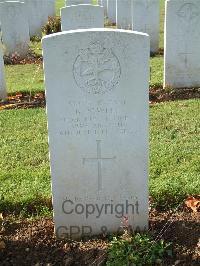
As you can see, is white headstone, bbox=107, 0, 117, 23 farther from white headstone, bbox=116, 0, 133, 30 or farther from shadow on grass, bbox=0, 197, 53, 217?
shadow on grass, bbox=0, 197, 53, 217

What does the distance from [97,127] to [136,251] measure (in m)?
1.04

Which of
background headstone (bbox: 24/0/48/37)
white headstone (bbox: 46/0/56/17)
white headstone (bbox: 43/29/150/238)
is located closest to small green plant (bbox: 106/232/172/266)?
white headstone (bbox: 43/29/150/238)

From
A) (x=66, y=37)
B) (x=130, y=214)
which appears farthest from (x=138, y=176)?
(x=66, y=37)

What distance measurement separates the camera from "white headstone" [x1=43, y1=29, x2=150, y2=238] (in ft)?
11.5

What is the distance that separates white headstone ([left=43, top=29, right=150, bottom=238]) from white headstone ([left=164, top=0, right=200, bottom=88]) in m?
5.20

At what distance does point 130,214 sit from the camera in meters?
3.97

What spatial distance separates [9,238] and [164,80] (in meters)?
5.62

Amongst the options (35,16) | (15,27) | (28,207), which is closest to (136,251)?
(28,207)

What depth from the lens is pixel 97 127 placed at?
3.74m

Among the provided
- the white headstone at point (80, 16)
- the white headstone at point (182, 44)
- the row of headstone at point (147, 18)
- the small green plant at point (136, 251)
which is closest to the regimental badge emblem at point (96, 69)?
the small green plant at point (136, 251)

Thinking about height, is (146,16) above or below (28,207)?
above

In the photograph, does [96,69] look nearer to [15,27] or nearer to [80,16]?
[80,16]

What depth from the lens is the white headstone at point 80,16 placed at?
9.95 m

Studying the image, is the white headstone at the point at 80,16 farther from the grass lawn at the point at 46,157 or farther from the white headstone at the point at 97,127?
the white headstone at the point at 97,127
